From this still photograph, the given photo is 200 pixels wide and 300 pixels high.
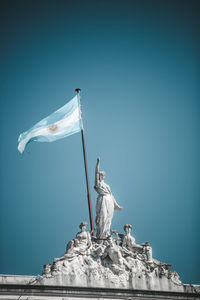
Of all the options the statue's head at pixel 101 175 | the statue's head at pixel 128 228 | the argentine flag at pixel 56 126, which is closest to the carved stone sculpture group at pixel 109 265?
the statue's head at pixel 128 228

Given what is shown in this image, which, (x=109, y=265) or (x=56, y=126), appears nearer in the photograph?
(x=109, y=265)

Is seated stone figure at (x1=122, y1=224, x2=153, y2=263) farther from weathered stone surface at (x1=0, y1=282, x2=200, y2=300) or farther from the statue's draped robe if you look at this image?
weathered stone surface at (x1=0, y1=282, x2=200, y2=300)

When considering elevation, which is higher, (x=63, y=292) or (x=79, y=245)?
(x=79, y=245)

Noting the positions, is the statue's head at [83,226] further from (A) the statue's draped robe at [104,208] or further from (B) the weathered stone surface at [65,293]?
(B) the weathered stone surface at [65,293]

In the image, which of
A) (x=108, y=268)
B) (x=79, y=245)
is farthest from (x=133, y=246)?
(x=79, y=245)

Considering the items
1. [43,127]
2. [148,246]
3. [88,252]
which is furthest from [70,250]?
[43,127]

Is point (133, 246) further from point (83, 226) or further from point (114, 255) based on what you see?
point (83, 226)

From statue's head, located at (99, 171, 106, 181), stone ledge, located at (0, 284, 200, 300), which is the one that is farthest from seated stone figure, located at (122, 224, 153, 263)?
statue's head, located at (99, 171, 106, 181)
